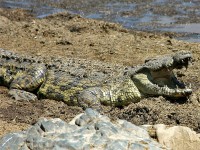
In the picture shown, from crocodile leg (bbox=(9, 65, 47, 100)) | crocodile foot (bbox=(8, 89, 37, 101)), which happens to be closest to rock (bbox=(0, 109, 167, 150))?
crocodile foot (bbox=(8, 89, 37, 101))

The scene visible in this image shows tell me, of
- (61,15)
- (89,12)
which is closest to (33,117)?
(61,15)

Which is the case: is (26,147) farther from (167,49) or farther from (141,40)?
(141,40)

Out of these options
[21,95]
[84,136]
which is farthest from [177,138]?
[21,95]

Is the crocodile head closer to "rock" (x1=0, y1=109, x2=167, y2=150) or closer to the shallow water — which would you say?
"rock" (x1=0, y1=109, x2=167, y2=150)

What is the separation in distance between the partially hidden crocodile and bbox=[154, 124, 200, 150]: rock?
201 centimetres

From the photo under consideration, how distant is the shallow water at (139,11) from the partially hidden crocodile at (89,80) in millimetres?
4765

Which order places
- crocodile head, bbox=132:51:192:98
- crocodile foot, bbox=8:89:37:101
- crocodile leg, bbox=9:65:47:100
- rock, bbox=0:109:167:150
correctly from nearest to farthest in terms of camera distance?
rock, bbox=0:109:167:150 → crocodile head, bbox=132:51:192:98 → crocodile foot, bbox=8:89:37:101 → crocodile leg, bbox=9:65:47:100

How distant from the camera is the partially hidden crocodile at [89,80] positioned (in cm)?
687

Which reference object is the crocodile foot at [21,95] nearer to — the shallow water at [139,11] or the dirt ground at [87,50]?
the dirt ground at [87,50]

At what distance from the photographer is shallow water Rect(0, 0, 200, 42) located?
1335cm

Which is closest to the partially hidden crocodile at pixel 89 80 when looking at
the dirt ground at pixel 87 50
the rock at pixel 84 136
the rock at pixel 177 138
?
the dirt ground at pixel 87 50

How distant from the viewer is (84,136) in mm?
4145

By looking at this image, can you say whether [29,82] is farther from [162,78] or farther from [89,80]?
[162,78]

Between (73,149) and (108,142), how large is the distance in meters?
0.27
